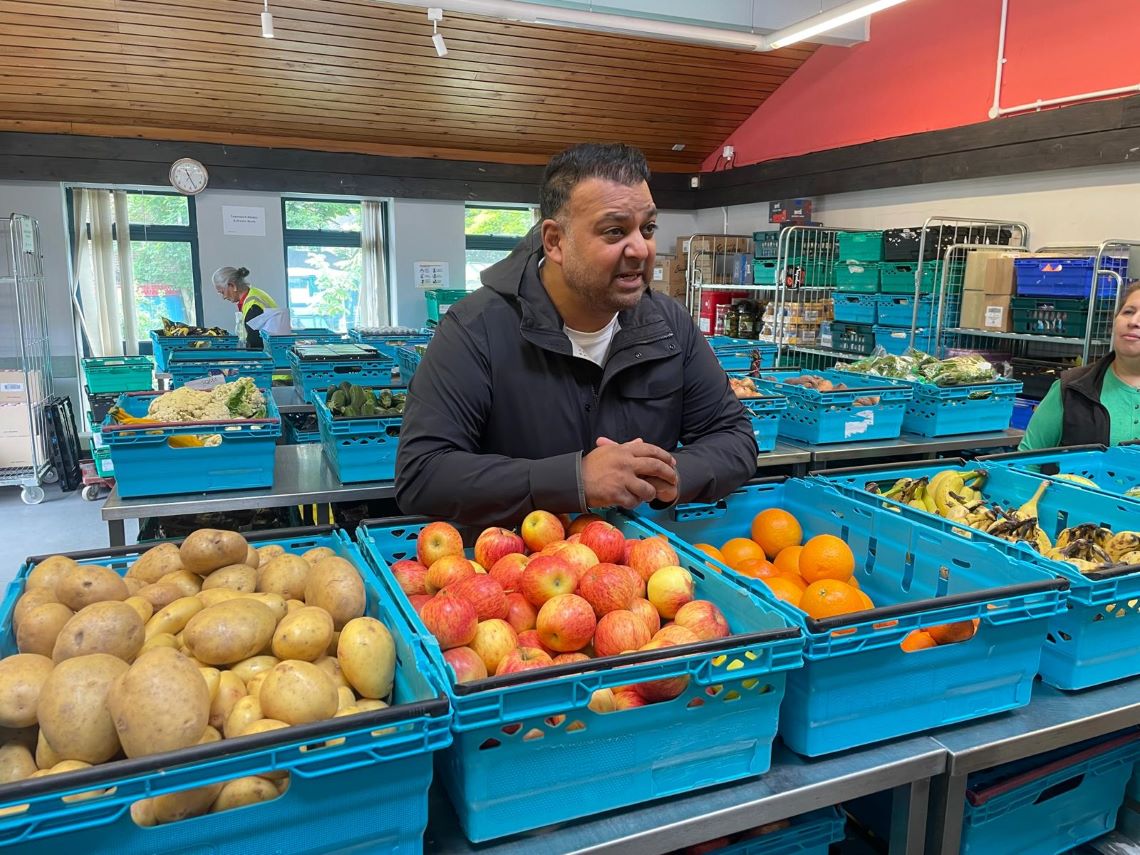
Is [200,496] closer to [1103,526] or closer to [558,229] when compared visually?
[558,229]

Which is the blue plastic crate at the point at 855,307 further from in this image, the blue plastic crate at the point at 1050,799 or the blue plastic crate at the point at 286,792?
the blue plastic crate at the point at 286,792

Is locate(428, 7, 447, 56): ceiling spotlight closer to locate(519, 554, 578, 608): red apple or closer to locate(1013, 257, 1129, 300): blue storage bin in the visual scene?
locate(1013, 257, 1129, 300): blue storage bin

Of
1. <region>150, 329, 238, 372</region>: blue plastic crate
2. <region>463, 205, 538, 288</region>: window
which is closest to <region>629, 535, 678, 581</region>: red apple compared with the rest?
<region>150, 329, 238, 372</region>: blue plastic crate

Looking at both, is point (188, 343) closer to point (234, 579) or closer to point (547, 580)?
point (234, 579)

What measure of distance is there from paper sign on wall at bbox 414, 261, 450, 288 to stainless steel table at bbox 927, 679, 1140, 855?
8451 millimetres

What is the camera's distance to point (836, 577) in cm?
150

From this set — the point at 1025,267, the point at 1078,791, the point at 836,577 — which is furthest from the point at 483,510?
the point at 1025,267

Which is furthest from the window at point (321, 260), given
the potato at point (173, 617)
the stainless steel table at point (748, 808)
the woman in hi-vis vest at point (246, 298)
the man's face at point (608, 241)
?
the stainless steel table at point (748, 808)

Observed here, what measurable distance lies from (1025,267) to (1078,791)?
4.27 meters

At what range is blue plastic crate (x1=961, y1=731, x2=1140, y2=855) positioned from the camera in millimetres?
1485

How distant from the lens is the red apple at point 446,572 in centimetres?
133

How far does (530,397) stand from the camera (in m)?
1.82

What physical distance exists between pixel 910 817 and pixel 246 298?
6.54 meters

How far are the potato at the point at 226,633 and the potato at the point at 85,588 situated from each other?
196 mm
